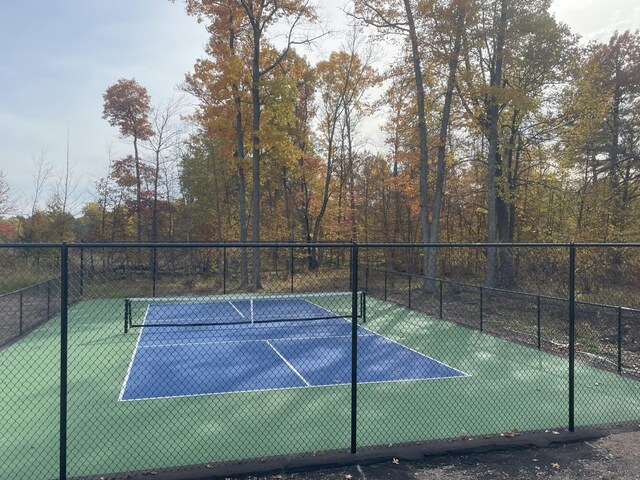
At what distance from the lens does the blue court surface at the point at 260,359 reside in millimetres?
7953

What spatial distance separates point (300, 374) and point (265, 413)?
6.75 feet

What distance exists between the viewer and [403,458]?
4.83 m

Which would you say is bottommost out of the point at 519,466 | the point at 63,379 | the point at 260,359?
the point at 260,359

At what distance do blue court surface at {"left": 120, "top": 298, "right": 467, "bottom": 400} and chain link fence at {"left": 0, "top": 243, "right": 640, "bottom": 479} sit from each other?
0.06m

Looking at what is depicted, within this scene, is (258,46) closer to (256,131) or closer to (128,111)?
(256,131)

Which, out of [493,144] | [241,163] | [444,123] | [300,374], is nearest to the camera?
[300,374]

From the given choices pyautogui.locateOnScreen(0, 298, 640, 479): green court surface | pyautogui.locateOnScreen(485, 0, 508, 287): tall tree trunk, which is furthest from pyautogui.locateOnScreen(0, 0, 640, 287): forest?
pyautogui.locateOnScreen(0, 298, 640, 479): green court surface

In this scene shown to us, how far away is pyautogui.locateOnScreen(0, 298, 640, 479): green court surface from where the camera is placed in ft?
17.3

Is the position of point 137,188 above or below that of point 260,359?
above

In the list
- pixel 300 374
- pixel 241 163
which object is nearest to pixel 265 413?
pixel 300 374

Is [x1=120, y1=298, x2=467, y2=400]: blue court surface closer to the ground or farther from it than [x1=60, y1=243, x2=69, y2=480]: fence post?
closer to the ground

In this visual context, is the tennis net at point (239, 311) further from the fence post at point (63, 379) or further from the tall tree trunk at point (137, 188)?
the tall tree trunk at point (137, 188)

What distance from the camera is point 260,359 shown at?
31.8 ft

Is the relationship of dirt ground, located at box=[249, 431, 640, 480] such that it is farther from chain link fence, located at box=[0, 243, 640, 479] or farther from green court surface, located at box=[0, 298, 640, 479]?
green court surface, located at box=[0, 298, 640, 479]
